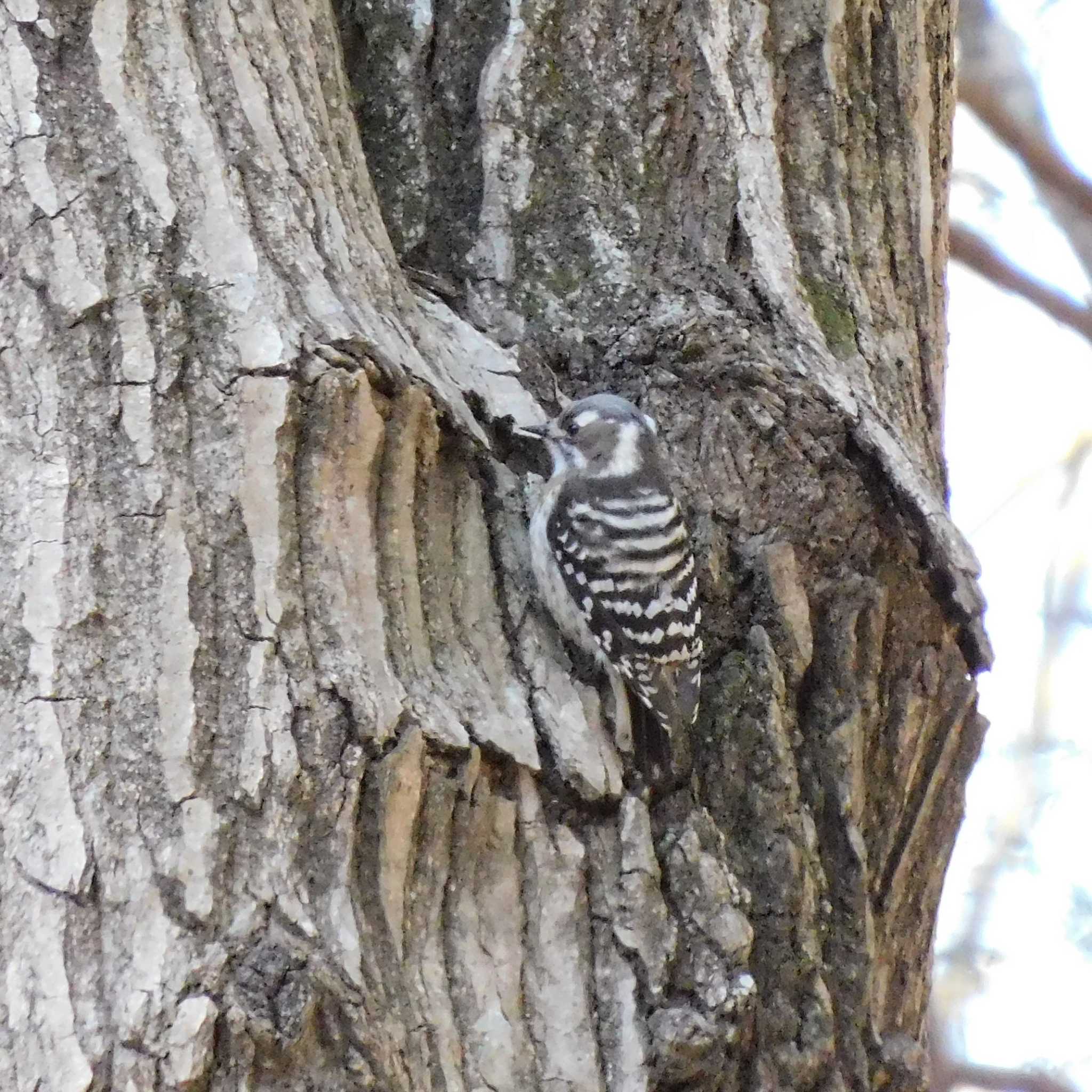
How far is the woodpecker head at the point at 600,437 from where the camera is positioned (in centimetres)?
231

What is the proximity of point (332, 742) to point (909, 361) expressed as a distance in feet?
4.62

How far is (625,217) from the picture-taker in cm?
243

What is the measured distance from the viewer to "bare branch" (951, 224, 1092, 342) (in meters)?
4.09

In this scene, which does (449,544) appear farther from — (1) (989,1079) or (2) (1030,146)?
(1) (989,1079)

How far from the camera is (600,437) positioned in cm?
258

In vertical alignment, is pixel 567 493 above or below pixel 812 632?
above

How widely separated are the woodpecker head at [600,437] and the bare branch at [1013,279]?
207cm

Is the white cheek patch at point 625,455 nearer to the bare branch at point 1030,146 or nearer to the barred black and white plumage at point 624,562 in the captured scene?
the barred black and white plumage at point 624,562

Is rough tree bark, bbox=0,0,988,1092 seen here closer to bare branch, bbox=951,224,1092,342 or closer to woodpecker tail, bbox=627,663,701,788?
woodpecker tail, bbox=627,663,701,788

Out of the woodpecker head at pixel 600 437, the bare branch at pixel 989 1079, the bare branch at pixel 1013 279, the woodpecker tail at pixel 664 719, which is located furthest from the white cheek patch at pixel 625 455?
the bare branch at pixel 989 1079

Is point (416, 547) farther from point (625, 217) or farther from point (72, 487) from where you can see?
point (625, 217)

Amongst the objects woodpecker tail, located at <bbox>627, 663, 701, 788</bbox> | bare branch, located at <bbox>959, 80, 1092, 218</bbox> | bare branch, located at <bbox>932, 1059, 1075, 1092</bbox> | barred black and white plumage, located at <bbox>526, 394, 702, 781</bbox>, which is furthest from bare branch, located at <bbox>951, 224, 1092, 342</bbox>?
woodpecker tail, located at <bbox>627, 663, 701, 788</bbox>

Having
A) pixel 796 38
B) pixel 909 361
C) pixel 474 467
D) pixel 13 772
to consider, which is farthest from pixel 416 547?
pixel 796 38

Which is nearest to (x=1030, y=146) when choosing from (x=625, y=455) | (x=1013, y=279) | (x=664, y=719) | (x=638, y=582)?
(x=1013, y=279)
